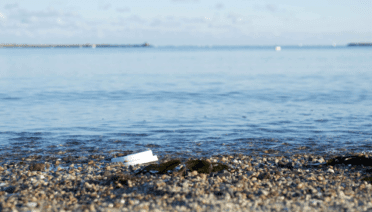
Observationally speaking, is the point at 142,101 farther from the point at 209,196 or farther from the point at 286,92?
the point at 209,196

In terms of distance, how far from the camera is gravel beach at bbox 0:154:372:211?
8070 millimetres

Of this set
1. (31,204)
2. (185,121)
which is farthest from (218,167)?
(185,121)

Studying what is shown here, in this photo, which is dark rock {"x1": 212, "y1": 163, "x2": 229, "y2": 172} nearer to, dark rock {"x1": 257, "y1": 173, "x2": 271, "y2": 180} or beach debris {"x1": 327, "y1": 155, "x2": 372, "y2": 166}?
dark rock {"x1": 257, "y1": 173, "x2": 271, "y2": 180}

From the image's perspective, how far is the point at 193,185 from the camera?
933 centimetres

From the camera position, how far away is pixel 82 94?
31.7 meters

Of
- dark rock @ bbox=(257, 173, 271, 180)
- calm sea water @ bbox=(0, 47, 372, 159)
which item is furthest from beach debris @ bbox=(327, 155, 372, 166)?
dark rock @ bbox=(257, 173, 271, 180)

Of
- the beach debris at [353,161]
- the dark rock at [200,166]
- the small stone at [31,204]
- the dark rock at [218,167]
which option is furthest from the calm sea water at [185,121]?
the small stone at [31,204]

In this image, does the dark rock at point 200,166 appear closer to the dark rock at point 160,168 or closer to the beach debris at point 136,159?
the dark rock at point 160,168

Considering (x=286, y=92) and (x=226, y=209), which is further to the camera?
(x=286, y=92)

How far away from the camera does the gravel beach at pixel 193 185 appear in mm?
8070

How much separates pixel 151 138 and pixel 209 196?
8.07 meters

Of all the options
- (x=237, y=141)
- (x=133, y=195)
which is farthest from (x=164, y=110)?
(x=133, y=195)

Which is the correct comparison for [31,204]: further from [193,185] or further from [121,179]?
[193,185]

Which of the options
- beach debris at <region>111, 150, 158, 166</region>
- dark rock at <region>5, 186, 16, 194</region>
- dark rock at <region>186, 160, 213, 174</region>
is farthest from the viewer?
beach debris at <region>111, 150, 158, 166</region>
